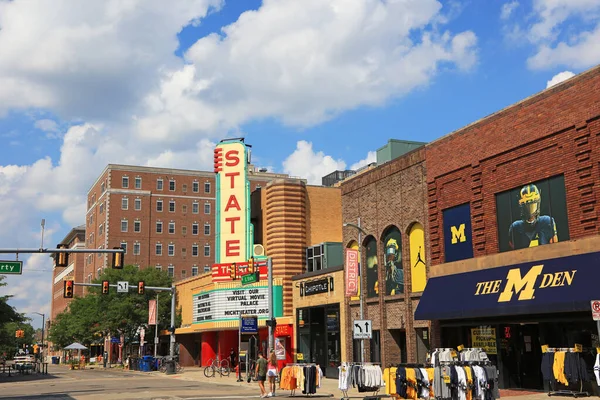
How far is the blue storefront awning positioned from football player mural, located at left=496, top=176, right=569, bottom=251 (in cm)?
100

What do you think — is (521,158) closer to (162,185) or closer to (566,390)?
(566,390)

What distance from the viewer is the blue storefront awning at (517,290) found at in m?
21.9

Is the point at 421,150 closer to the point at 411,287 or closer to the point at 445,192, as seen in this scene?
the point at 445,192

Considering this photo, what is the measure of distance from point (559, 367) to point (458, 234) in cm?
819

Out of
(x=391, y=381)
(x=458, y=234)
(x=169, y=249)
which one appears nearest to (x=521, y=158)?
(x=458, y=234)

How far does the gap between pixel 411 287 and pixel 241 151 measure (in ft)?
67.2

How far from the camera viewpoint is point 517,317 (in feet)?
82.6

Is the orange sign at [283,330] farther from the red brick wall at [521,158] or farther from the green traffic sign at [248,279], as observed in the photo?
the red brick wall at [521,158]

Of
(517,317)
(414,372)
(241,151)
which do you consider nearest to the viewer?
(414,372)

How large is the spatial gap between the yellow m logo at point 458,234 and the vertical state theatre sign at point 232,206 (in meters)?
20.5

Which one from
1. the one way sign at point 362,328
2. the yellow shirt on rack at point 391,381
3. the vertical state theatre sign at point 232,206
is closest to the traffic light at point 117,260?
the one way sign at point 362,328

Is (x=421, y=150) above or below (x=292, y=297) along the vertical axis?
above

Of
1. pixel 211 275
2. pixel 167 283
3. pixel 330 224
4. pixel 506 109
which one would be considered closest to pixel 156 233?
pixel 167 283

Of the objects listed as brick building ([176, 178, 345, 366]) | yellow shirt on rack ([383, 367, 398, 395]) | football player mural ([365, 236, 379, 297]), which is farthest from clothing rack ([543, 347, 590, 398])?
brick building ([176, 178, 345, 366])
